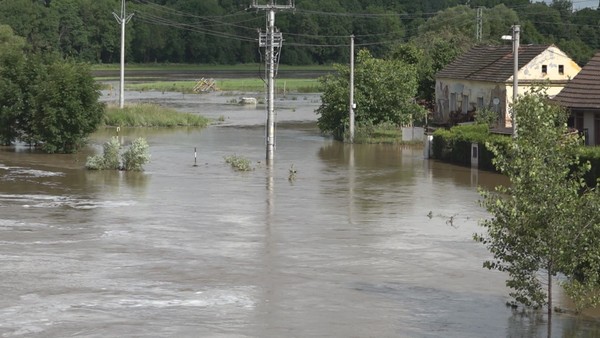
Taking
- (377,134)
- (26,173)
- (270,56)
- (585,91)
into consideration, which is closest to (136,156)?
(26,173)

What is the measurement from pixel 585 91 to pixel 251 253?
24205 mm

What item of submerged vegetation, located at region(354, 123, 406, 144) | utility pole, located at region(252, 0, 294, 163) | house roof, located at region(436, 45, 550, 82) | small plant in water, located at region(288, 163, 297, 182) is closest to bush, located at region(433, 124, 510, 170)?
submerged vegetation, located at region(354, 123, 406, 144)

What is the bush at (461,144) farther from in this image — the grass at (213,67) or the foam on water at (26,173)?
the grass at (213,67)

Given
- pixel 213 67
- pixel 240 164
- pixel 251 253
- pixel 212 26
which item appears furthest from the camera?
pixel 213 67

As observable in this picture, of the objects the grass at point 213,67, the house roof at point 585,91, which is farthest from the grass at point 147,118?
the grass at point 213,67

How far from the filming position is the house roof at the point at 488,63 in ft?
186

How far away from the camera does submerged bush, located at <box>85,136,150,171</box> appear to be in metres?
42.8

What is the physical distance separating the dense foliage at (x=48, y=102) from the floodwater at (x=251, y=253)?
234 centimetres

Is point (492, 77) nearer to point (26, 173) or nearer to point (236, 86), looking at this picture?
point (26, 173)

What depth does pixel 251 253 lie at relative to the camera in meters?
26.7

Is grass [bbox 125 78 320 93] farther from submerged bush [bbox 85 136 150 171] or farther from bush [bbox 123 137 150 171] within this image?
bush [bbox 123 137 150 171]

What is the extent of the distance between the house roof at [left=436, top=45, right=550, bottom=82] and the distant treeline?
6751cm

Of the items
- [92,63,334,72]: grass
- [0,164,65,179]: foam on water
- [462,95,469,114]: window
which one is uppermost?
[92,63,334,72]: grass

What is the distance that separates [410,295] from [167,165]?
23939mm
